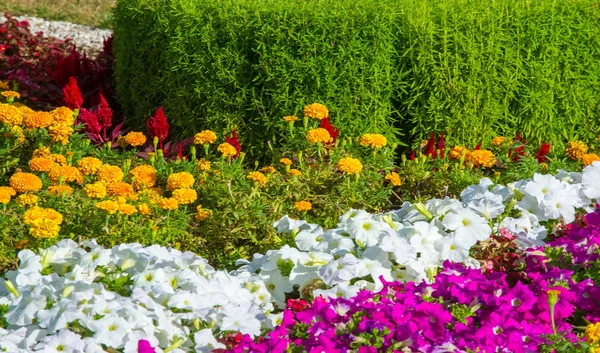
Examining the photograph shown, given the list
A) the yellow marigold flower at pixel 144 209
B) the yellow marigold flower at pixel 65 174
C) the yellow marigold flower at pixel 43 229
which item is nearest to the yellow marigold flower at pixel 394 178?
the yellow marigold flower at pixel 144 209

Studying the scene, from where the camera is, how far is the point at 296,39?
16.5ft

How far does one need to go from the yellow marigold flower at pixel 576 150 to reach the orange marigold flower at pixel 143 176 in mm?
2445

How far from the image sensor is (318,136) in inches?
181

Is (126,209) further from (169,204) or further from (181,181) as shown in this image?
(181,181)

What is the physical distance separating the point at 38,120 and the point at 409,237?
2.36 meters

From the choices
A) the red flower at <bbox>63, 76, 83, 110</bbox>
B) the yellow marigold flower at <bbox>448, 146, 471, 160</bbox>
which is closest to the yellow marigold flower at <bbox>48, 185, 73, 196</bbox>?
the red flower at <bbox>63, 76, 83, 110</bbox>

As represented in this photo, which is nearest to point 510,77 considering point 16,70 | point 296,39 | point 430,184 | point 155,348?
point 430,184

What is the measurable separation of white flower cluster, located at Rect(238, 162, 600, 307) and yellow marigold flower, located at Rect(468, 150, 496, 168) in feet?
3.07

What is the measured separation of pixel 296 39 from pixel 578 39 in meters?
1.80

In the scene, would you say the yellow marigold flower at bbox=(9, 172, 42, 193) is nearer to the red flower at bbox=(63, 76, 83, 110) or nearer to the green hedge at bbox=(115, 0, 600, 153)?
the red flower at bbox=(63, 76, 83, 110)

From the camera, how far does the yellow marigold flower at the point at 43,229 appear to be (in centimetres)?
342

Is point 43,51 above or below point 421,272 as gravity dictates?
below

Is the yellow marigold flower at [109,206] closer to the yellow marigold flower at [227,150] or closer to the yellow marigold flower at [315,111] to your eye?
the yellow marigold flower at [227,150]

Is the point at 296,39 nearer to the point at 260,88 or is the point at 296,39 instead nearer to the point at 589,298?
the point at 260,88
